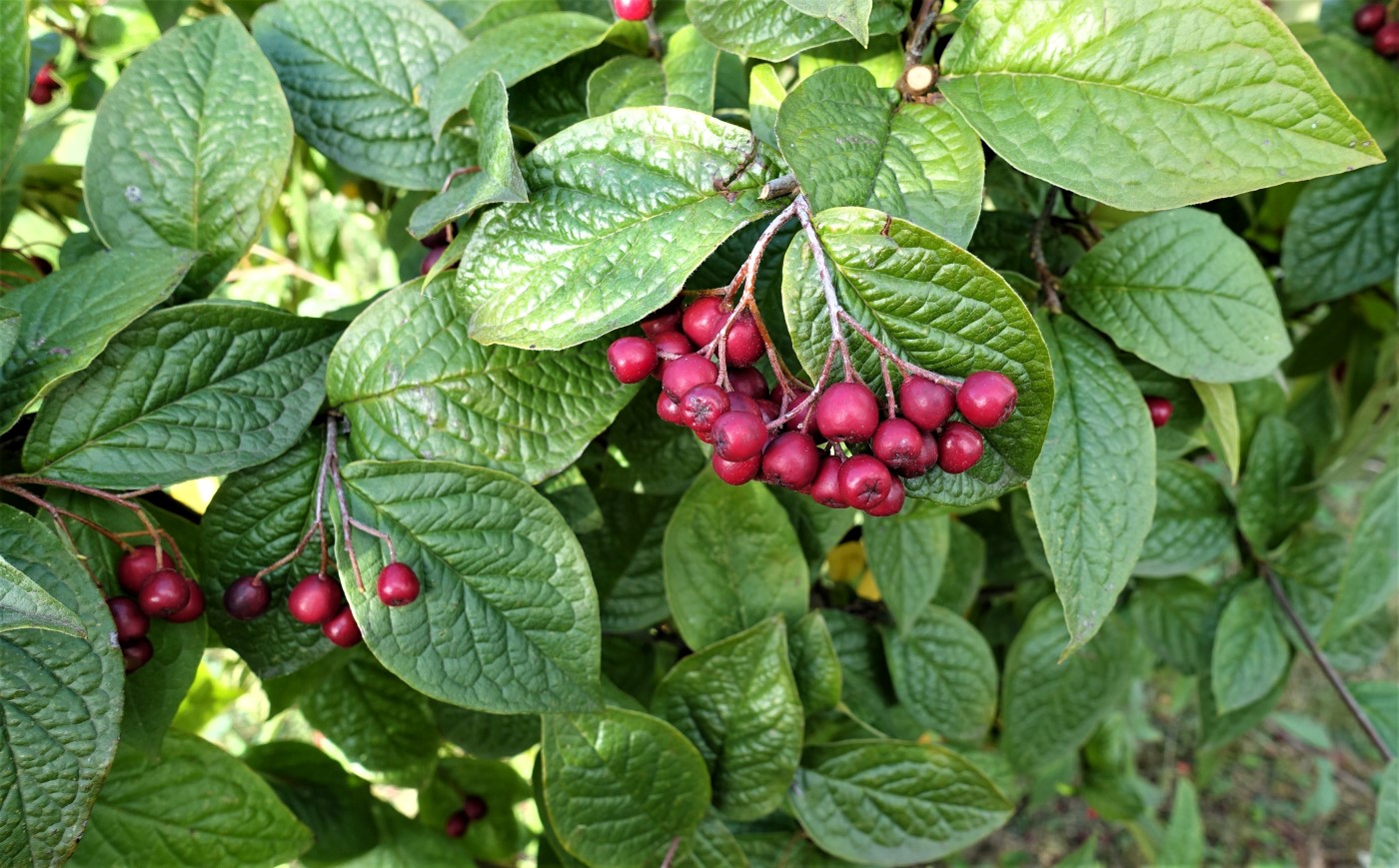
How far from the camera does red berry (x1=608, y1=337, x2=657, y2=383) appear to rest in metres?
0.99

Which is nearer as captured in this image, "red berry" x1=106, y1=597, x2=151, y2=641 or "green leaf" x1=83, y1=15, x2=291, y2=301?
"red berry" x1=106, y1=597, x2=151, y2=641

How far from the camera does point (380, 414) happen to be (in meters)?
1.17

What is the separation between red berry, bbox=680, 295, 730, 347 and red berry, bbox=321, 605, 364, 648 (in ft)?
1.90

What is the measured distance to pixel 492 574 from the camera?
3.78 feet

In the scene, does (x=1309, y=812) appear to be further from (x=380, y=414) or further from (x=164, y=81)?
(x=164, y=81)

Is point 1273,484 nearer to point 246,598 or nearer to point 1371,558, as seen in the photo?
point 1371,558

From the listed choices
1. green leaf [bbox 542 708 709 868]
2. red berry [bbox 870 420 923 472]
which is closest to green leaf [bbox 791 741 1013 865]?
green leaf [bbox 542 708 709 868]

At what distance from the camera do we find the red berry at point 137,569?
1.13 meters

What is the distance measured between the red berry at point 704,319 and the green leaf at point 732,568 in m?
0.47

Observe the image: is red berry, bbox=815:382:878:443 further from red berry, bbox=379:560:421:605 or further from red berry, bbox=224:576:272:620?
red berry, bbox=224:576:272:620

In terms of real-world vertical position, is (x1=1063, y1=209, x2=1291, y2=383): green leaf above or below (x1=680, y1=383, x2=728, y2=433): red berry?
below

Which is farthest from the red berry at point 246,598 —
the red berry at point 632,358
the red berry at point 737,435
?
the red berry at point 737,435

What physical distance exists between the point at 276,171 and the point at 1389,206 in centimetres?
181

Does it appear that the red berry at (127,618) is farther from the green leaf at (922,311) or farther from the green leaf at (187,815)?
the green leaf at (922,311)
